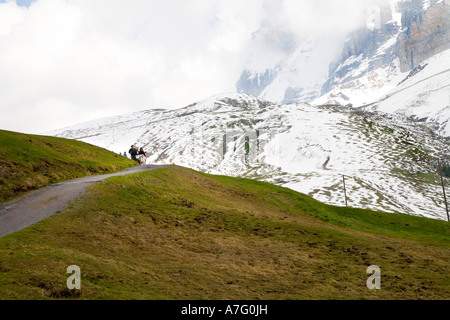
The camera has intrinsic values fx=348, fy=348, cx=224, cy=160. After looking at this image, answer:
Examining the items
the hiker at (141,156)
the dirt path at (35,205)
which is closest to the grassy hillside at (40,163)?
the dirt path at (35,205)

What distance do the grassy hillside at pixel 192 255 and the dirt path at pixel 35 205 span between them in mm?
1074

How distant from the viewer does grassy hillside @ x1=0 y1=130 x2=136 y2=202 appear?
2606 cm

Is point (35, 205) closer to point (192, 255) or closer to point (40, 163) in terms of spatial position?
point (40, 163)

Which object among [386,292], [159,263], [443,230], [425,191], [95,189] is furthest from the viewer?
[425,191]

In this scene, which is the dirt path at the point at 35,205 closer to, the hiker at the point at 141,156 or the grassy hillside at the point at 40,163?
the grassy hillside at the point at 40,163

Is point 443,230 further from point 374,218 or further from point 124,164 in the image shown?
point 124,164

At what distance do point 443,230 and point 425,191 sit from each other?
150 meters

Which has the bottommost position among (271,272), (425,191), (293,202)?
(271,272)

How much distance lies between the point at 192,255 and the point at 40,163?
1977 centimetres

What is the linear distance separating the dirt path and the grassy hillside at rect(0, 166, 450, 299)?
107 centimetres

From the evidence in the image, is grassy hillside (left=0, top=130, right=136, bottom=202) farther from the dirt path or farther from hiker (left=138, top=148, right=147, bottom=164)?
hiker (left=138, top=148, right=147, bottom=164)

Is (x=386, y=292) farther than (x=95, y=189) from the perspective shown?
No

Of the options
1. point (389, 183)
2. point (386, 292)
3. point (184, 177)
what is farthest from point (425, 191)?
point (386, 292)
